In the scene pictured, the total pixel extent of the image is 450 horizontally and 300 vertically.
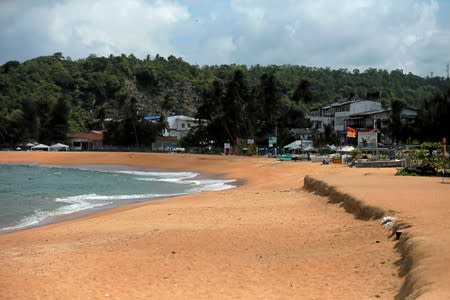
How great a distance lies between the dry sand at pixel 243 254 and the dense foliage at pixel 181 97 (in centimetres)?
4435

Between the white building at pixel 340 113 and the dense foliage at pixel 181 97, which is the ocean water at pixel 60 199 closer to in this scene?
the dense foliage at pixel 181 97

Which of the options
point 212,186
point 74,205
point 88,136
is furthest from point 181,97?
point 74,205

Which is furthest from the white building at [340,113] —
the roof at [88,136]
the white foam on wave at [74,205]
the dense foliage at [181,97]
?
the white foam on wave at [74,205]

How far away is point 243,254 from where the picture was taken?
11.3 m

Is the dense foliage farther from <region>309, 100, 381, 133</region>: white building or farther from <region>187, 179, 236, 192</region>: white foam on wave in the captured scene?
<region>187, 179, 236, 192</region>: white foam on wave

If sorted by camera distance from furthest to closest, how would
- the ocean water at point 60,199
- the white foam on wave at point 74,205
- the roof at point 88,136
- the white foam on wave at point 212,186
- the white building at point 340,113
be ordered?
the roof at point 88,136, the white building at point 340,113, the white foam on wave at point 212,186, the ocean water at point 60,199, the white foam on wave at point 74,205

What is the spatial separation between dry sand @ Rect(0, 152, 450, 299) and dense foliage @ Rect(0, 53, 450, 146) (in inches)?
1746

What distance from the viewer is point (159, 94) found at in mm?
167250

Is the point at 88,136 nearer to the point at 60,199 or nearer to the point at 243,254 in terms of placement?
the point at 60,199

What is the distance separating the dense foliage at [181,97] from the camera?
8725 centimetres

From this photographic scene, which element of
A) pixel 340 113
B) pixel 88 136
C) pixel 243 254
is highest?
pixel 340 113

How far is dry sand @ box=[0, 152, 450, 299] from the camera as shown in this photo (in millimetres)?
8602

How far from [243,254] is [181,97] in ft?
515

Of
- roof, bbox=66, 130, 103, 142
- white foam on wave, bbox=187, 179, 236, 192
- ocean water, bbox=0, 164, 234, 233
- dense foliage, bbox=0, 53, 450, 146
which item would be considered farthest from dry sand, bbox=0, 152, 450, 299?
roof, bbox=66, 130, 103, 142
